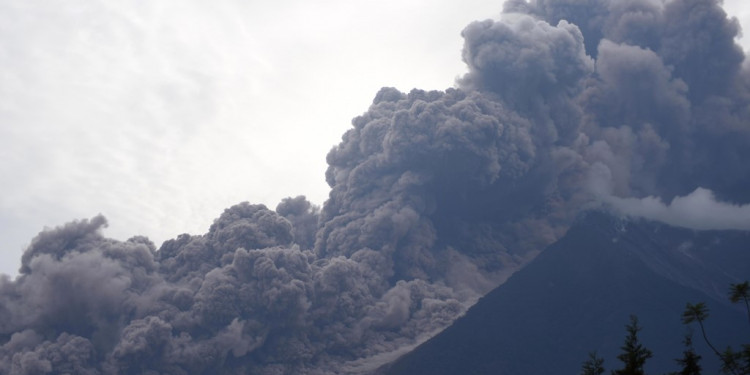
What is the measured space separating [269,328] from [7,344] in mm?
15759

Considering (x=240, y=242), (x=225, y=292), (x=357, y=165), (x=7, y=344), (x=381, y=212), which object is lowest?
(x=7, y=344)

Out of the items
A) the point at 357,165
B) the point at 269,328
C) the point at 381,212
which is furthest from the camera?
the point at 357,165

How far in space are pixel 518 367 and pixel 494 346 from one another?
289cm

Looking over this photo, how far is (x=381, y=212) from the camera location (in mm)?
62469

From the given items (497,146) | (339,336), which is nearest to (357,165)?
(497,146)

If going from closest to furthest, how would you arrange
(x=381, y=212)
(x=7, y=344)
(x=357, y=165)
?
(x=7, y=344) < (x=381, y=212) < (x=357, y=165)

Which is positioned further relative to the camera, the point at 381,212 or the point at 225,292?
the point at 381,212

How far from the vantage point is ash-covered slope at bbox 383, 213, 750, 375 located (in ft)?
174

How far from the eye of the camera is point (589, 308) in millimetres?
58938

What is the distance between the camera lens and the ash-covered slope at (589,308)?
53.1m

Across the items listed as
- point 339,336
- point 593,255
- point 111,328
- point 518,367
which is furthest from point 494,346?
point 111,328

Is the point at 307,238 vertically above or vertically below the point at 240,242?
above

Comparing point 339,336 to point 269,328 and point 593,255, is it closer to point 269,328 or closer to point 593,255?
point 269,328

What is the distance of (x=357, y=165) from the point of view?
68.4m
